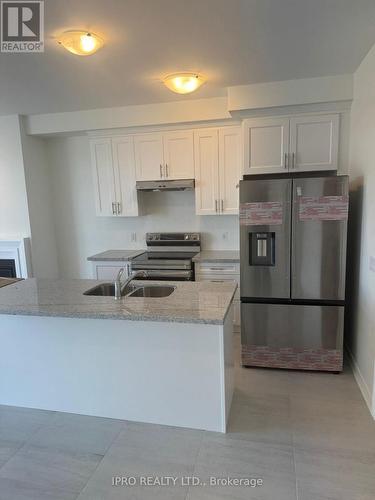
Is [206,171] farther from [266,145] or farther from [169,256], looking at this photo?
[169,256]

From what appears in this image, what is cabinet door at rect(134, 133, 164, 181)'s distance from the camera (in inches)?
152

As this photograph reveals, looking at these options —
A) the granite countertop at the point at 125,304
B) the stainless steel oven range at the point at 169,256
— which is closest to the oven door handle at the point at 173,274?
the stainless steel oven range at the point at 169,256

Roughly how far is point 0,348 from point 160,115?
2.80 meters

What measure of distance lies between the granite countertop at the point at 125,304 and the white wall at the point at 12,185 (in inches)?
73.4

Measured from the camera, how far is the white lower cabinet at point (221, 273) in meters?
3.66

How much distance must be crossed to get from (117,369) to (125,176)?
8.12 ft

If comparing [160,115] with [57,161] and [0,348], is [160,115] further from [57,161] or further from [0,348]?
[0,348]

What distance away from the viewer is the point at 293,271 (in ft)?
9.36

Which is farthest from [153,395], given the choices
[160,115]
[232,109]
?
[160,115]

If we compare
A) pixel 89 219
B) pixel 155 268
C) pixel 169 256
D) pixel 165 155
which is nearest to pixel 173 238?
pixel 169 256

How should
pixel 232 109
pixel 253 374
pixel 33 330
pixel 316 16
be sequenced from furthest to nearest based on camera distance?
1. pixel 232 109
2. pixel 253 374
3. pixel 33 330
4. pixel 316 16

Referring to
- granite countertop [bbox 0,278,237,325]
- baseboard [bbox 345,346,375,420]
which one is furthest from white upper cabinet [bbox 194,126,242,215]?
baseboard [bbox 345,346,375,420]

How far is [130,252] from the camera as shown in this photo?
4348 mm

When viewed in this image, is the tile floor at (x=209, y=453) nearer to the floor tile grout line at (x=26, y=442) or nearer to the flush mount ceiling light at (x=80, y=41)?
the floor tile grout line at (x=26, y=442)
